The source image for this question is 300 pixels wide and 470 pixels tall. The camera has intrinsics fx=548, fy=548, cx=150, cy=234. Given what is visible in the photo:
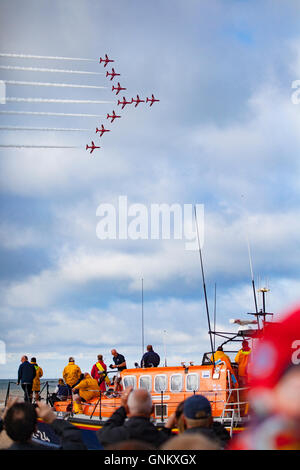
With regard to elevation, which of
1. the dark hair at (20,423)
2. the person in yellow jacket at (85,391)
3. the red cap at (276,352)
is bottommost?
the dark hair at (20,423)

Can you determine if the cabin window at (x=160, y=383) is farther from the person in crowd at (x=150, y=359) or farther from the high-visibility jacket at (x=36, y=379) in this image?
the high-visibility jacket at (x=36, y=379)

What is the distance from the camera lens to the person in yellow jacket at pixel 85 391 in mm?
18312

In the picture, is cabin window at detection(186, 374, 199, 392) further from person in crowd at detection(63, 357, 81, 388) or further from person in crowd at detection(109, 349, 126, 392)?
person in crowd at detection(63, 357, 81, 388)

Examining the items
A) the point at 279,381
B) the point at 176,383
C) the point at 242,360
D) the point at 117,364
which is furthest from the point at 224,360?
the point at 279,381

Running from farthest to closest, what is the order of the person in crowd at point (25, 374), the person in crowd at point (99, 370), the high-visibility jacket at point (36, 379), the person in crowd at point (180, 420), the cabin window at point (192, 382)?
the high-visibility jacket at point (36, 379) → the person in crowd at point (25, 374) → the person in crowd at point (99, 370) → the cabin window at point (192, 382) → the person in crowd at point (180, 420)

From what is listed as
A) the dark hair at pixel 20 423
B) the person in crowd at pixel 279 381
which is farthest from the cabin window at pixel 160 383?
the person in crowd at pixel 279 381

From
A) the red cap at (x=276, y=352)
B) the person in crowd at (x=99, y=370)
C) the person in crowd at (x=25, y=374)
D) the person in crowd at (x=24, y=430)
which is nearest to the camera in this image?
the red cap at (x=276, y=352)

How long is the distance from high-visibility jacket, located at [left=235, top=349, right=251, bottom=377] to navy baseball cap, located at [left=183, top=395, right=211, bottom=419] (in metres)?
11.5

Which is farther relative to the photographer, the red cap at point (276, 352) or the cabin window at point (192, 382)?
the cabin window at point (192, 382)

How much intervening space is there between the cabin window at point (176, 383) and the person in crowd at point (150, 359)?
1.32 metres

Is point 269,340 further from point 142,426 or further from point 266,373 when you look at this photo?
point 142,426

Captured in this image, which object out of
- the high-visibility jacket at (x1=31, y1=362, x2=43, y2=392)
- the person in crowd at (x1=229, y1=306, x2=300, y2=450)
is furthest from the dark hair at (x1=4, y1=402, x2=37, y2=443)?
the high-visibility jacket at (x1=31, y1=362, x2=43, y2=392)

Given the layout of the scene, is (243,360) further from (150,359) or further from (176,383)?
(150,359)

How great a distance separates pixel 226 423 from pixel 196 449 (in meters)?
13.3
